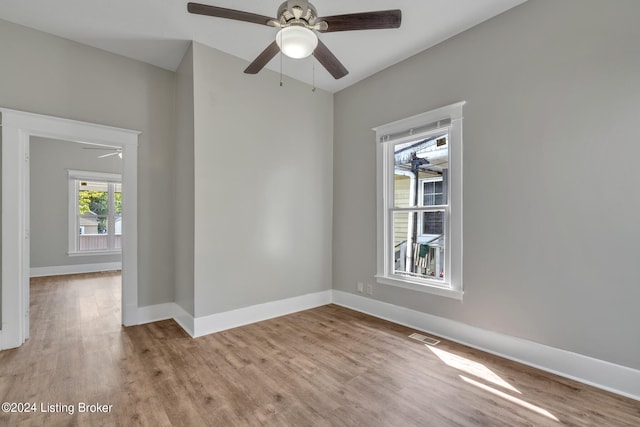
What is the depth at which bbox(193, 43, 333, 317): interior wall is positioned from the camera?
10.8ft

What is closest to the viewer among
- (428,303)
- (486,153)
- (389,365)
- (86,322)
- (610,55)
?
(610,55)

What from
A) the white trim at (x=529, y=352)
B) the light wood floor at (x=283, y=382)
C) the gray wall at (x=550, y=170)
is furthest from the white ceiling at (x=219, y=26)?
the light wood floor at (x=283, y=382)

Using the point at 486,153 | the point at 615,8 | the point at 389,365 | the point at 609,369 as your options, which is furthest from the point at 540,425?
the point at 615,8

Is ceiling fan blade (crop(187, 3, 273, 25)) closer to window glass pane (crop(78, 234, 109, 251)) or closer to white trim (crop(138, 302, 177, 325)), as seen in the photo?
white trim (crop(138, 302, 177, 325))

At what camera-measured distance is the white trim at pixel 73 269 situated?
6.36 metres

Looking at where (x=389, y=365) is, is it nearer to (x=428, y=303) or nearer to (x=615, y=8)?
(x=428, y=303)

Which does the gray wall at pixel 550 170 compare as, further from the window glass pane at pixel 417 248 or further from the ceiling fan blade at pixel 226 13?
the ceiling fan blade at pixel 226 13

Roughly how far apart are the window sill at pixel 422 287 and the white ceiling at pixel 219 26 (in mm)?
2630

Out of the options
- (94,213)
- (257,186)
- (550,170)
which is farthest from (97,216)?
(550,170)

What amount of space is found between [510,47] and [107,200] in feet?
28.6

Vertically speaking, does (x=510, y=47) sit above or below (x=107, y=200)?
above

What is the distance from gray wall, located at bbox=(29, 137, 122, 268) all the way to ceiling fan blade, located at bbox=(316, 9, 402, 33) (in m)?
7.29

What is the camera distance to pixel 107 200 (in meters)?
7.63

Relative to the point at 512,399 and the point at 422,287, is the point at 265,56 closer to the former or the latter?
the point at 422,287
